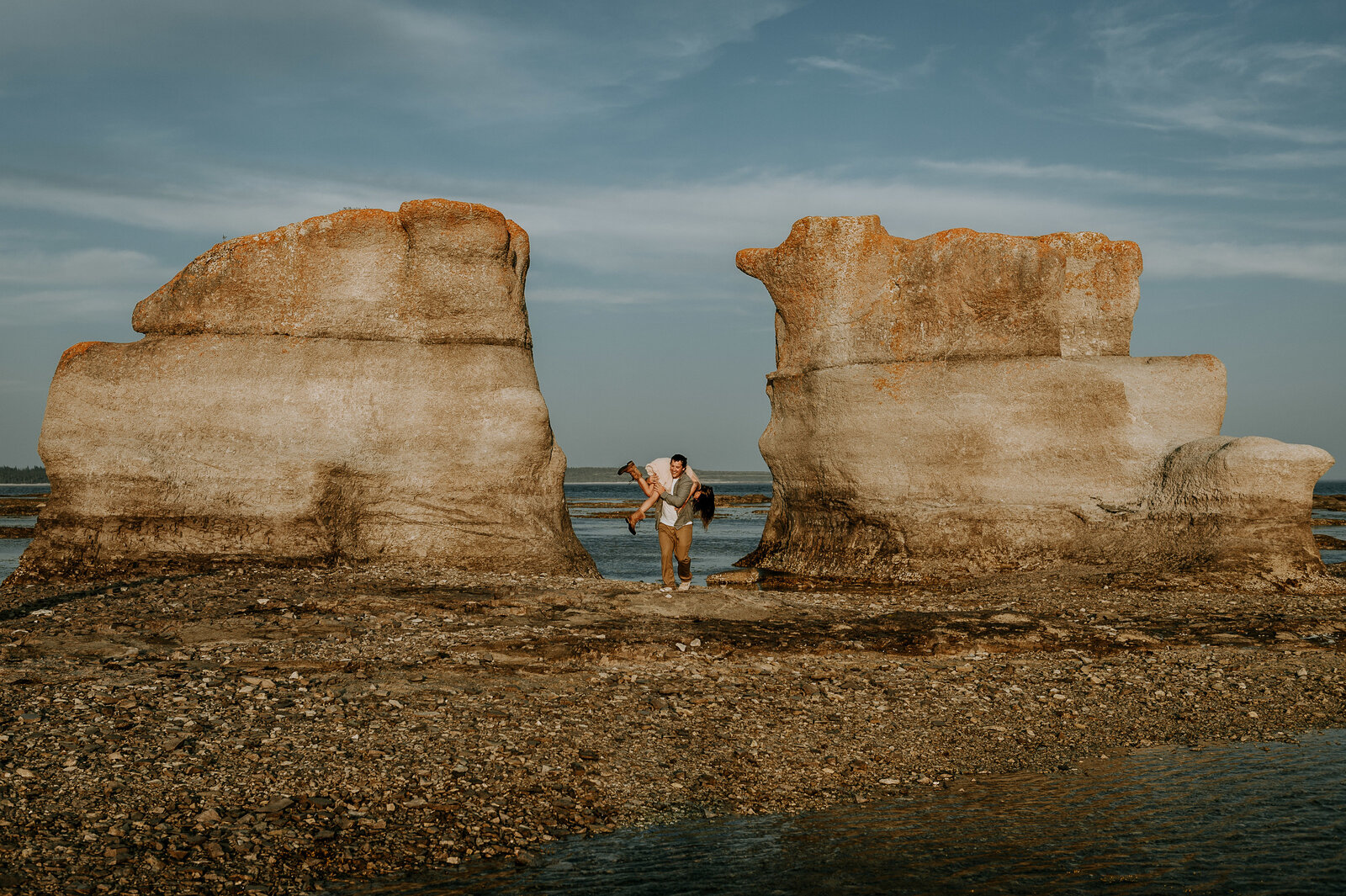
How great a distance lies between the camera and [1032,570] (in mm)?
14422

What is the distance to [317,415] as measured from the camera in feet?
44.8

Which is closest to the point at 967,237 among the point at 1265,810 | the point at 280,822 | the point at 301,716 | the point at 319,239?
the point at 319,239

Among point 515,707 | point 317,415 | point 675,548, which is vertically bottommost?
point 515,707

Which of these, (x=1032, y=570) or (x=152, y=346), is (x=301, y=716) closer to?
(x=152, y=346)

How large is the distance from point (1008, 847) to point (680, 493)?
7023 millimetres

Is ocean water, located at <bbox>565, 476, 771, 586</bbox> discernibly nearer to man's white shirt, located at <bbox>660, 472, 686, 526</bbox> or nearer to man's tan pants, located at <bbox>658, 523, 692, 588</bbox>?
man's tan pants, located at <bbox>658, 523, 692, 588</bbox>

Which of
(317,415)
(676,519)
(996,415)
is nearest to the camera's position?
(676,519)

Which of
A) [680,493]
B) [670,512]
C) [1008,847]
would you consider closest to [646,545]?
[670,512]

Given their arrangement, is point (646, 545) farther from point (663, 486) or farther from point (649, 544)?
point (663, 486)

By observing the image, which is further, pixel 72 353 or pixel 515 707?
pixel 72 353

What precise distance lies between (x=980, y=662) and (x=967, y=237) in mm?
7963

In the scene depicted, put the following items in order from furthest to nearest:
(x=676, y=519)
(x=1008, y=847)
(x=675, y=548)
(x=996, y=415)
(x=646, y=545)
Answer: (x=646, y=545) → (x=996, y=415) → (x=675, y=548) → (x=676, y=519) → (x=1008, y=847)

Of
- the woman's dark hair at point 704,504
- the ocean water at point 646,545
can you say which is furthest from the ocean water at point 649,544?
the woman's dark hair at point 704,504

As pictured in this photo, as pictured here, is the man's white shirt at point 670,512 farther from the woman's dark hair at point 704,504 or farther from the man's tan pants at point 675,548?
the woman's dark hair at point 704,504
